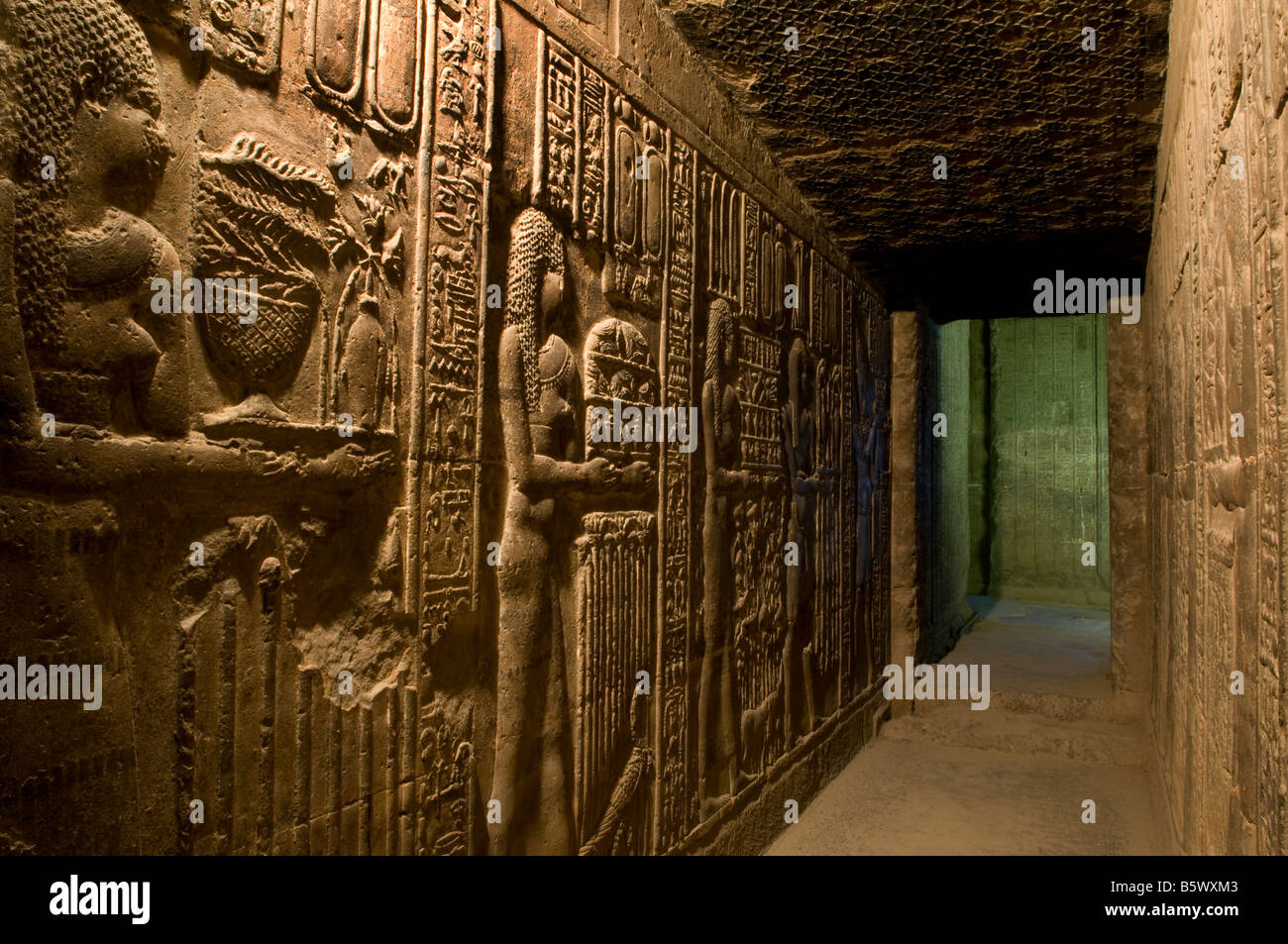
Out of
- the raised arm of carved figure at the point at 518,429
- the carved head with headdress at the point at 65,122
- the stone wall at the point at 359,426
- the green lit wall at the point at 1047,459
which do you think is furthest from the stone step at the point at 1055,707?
the carved head with headdress at the point at 65,122

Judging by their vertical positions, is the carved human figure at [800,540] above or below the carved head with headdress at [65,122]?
below

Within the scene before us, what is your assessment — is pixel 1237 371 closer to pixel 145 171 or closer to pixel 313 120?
pixel 313 120

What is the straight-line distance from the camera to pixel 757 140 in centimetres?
418

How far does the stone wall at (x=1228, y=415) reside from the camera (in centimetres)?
157

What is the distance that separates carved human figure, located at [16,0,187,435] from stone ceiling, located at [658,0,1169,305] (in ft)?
7.64

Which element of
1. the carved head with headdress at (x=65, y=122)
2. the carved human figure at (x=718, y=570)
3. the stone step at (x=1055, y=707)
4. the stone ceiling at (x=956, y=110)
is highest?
the stone ceiling at (x=956, y=110)

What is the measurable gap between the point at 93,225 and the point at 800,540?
12.6 ft

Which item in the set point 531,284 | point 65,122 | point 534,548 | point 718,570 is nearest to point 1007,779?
point 718,570

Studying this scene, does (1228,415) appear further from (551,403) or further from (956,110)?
(956,110)

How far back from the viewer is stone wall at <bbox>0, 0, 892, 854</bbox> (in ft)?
4.49

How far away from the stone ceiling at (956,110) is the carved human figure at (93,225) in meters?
2.33

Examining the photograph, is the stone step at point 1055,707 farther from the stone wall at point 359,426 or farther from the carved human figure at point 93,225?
the carved human figure at point 93,225

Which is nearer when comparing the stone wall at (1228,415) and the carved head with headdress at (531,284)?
the stone wall at (1228,415)

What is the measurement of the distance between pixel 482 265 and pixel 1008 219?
411cm
